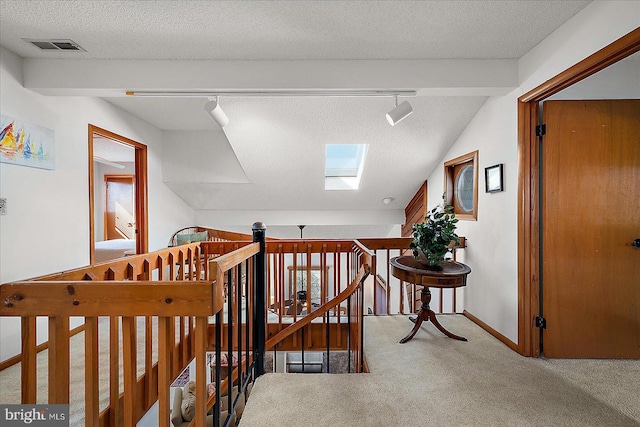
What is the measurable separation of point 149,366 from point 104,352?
0.79 meters

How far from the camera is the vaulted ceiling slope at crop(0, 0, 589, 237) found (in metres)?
1.88

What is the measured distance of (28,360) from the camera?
135 centimetres

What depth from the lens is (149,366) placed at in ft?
6.55

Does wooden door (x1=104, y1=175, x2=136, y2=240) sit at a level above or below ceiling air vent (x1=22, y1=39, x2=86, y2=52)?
below

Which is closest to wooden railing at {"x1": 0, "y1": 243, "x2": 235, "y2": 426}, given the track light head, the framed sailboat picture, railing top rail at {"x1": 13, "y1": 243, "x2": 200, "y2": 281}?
railing top rail at {"x1": 13, "y1": 243, "x2": 200, "y2": 281}

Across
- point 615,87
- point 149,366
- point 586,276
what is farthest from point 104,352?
point 615,87

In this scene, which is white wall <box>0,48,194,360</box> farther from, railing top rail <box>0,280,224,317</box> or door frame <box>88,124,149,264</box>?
railing top rail <box>0,280,224,317</box>

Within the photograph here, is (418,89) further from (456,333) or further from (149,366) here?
(149,366)

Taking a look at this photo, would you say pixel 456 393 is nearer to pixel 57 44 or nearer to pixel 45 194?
pixel 45 194

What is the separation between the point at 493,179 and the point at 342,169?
2623mm

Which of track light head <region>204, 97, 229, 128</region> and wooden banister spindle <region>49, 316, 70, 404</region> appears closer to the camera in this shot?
wooden banister spindle <region>49, 316, 70, 404</region>


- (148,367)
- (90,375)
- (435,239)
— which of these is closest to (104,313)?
(90,375)

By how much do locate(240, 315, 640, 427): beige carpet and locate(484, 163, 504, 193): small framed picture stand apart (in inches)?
54.8

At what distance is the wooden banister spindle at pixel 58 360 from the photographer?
1.25m
